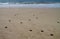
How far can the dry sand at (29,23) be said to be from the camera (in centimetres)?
186

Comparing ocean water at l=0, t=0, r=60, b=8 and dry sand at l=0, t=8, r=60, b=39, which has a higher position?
ocean water at l=0, t=0, r=60, b=8

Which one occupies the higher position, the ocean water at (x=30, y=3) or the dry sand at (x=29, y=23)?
the ocean water at (x=30, y=3)

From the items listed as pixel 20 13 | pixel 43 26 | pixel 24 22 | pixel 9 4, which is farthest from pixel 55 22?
pixel 9 4

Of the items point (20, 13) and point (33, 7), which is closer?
point (20, 13)

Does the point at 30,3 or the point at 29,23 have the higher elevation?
the point at 30,3

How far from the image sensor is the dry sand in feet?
6.11

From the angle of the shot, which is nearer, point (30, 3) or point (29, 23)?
point (29, 23)

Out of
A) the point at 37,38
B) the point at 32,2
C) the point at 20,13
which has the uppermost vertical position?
the point at 32,2

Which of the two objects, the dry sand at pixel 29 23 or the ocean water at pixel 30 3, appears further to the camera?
the ocean water at pixel 30 3

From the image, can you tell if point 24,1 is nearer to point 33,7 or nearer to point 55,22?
point 33,7

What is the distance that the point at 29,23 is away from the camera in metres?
2.26

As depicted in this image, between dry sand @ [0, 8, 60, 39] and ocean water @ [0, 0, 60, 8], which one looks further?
ocean water @ [0, 0, 60, 8]

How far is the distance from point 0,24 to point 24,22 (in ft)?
1.52

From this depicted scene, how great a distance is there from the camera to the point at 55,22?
2.27 m
